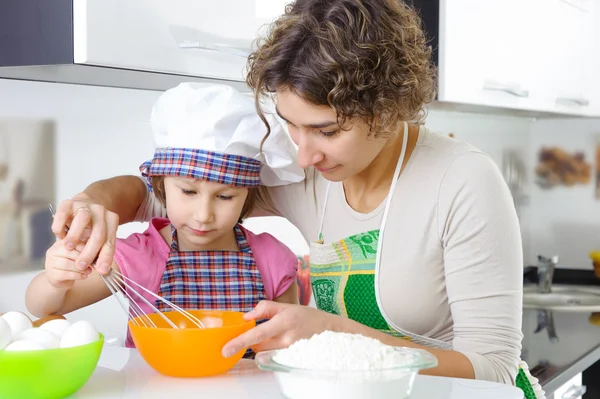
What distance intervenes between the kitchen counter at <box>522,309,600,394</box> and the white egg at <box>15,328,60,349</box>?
1146mm

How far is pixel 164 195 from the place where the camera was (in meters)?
1.28

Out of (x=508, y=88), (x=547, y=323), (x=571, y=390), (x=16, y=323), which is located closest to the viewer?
(x=16, y=323)

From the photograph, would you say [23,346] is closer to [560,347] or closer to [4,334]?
[4,334]

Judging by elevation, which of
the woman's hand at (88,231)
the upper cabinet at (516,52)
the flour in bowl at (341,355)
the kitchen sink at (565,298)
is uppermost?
the upper cabinet at (516,52)

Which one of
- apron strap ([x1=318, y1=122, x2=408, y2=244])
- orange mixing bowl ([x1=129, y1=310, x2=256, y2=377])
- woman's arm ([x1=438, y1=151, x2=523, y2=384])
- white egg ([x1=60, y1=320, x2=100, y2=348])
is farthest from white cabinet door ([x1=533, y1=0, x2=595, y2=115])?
white egg ([x1=60, y1=320, x2=100, y2=348])

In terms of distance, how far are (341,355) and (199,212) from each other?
0.45 meters

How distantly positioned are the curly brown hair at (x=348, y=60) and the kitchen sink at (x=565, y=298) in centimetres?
167

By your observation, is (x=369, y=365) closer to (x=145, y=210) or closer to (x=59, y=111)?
(x=145, y=210)

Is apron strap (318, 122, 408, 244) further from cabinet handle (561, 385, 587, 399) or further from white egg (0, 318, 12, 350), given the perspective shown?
cabinet handle (561, 385, 587, 399)

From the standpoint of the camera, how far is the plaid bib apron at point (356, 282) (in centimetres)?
123

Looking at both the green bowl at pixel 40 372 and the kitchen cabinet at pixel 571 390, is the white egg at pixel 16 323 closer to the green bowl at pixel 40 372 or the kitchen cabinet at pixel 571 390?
the green bowl at pixel 40 372

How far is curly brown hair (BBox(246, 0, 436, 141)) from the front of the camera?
105 cm

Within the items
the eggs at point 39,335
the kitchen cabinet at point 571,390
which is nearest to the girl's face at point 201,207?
the eggs at point 39,335

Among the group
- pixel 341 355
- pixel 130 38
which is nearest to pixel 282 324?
pixel 341 355
